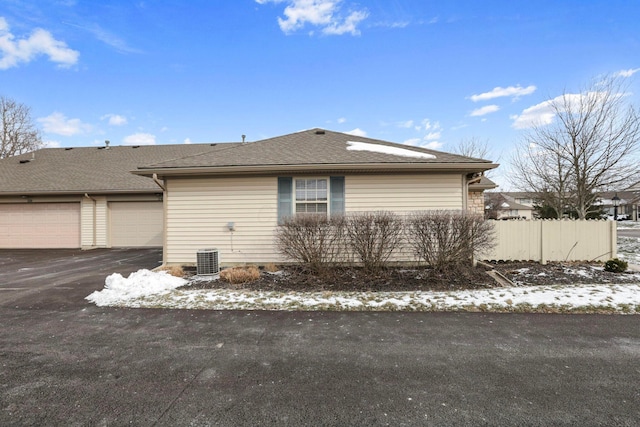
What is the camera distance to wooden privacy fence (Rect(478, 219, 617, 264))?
8492 mm

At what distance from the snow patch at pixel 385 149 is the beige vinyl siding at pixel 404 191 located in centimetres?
67

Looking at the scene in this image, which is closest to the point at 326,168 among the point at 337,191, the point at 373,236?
the point at 337,191

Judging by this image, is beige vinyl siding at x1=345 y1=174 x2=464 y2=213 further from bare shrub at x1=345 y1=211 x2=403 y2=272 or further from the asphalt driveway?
the asphalt driveway

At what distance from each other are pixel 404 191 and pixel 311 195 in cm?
253

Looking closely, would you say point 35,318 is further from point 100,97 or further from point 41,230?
point 100,97

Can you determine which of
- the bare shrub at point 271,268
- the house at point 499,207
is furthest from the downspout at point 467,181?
the house at point 499,207

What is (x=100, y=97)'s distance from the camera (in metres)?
15.0

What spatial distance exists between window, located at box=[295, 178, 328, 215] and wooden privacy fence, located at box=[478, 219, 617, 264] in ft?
16.5

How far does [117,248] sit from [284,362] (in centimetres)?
1371

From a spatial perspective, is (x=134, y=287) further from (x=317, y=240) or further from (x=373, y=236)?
(x=373, y=236)

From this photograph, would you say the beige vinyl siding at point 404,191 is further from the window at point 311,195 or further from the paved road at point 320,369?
the paved road at point 320,369

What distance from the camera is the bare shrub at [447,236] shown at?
6297 mm

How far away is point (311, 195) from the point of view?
7.98 meters

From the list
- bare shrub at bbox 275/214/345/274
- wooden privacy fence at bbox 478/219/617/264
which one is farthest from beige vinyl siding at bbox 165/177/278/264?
wooden privacy fence at bbox 478/219/617/264
